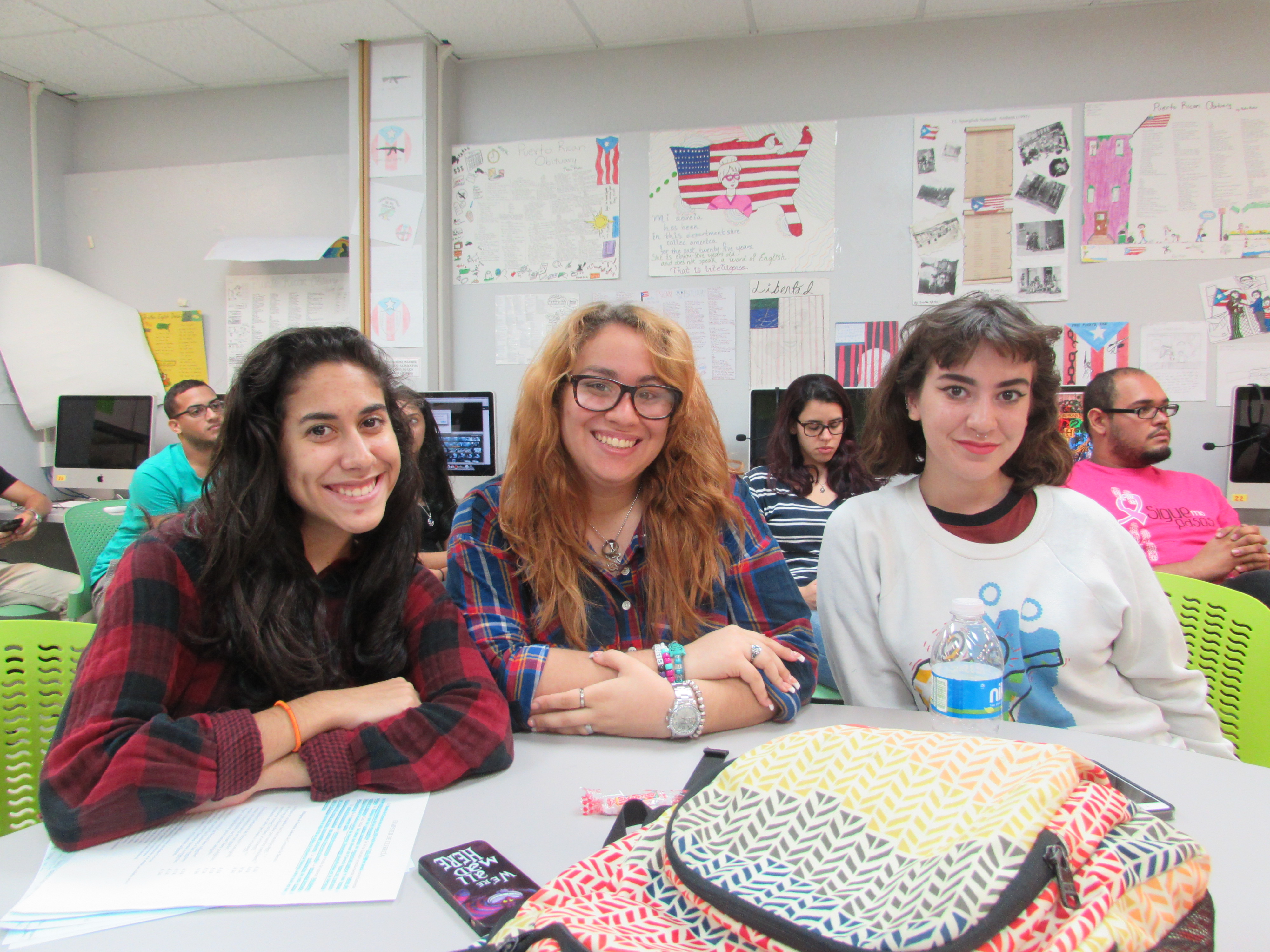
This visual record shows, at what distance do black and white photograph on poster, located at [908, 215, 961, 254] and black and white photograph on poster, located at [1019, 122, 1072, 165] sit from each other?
37cm

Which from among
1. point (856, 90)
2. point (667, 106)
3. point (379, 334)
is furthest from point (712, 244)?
point (379, 334)

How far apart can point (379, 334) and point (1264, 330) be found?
390cm

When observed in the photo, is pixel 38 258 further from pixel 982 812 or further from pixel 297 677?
pixel 982 812

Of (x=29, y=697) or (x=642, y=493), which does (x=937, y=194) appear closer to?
(x=642, y=493)

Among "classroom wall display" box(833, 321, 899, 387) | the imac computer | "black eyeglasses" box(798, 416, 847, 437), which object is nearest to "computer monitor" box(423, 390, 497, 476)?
"black eyeglasses" box(798, 416, 847, 437)

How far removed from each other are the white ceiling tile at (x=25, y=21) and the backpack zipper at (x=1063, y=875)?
4.44 m

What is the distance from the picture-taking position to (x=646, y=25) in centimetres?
329

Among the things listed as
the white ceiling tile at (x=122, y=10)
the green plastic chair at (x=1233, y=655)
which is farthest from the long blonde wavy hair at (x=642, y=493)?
the white ceiling tile at (x=122, y=10)

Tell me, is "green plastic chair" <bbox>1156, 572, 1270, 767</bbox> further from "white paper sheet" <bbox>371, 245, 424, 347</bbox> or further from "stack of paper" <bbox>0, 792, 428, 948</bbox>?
"white paper sheet" <bbox>371, 245, 424, 347</bbox>

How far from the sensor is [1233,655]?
1303 mm

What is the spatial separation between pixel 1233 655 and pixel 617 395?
3.88 ft

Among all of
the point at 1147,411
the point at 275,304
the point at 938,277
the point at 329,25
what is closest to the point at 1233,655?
the point at 1147,411

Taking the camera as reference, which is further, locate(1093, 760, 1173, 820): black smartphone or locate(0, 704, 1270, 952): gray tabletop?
locate(1093, 760, 1173, 820): black smartphone

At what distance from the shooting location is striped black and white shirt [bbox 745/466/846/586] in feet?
8.04
